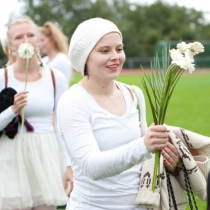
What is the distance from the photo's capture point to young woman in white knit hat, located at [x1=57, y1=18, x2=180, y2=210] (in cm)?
346

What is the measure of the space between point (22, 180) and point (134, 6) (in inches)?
3247

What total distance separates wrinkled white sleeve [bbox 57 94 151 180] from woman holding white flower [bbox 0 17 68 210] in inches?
76.0

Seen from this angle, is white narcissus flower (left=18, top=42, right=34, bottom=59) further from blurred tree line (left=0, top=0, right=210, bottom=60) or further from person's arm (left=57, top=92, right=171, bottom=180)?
blurred tree line (left=0, top=0, right=210, bottom=60)

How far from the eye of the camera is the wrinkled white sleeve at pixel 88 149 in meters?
3.19

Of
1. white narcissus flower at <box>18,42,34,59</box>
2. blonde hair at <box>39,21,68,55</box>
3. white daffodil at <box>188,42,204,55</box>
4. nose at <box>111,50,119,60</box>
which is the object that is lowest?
blonde hair at <box>39,21,68,55</box>

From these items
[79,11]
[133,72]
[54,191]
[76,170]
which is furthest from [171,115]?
[79,11]

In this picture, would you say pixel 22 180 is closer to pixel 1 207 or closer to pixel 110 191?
pixel 1 207

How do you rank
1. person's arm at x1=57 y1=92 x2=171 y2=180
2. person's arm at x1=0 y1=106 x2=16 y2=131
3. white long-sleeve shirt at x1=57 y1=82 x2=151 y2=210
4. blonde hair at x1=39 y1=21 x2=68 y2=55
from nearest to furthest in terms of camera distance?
person's arm at x1=57 y1=92 x2=171 y2=180 < white long-sleeve shirt at x1=57 y1=82 x2=151 y2=210 < person's arm at x1=0 y1=106 x2=16 y2=131 < blonde hair at x1=39 y1=21 x2=68 y2=55

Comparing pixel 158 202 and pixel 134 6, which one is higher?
pixel 158 202

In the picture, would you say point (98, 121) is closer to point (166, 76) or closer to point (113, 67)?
point (113, 67)

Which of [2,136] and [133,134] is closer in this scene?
[133,134]

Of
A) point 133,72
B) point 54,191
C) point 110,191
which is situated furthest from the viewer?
point 133,72

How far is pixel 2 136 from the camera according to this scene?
5.59 m

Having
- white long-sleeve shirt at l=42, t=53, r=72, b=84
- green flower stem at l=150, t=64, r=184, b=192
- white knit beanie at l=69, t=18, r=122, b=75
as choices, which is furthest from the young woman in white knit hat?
white long-sleeve shirt at l=42, t=53, r=72, b=84
